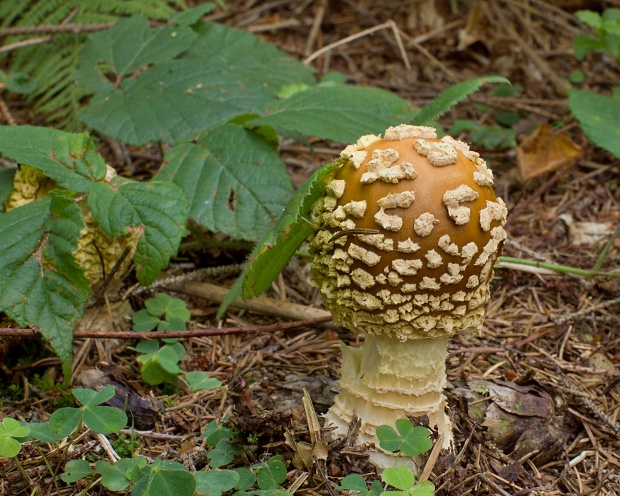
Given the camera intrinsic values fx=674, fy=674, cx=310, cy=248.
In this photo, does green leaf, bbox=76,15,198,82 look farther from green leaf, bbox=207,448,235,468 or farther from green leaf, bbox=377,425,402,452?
green leaf, bbox=377,425,402,452

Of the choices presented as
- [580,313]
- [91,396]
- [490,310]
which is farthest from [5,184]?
[580,313]

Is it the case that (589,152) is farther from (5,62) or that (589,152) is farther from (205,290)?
(5,62)

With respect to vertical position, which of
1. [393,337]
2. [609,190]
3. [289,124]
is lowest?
[609,190]

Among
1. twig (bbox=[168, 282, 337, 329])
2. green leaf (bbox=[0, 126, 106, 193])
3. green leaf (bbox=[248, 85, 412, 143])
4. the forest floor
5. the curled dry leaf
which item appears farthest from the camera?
twig (bbox=[168, 282, 337, 329])

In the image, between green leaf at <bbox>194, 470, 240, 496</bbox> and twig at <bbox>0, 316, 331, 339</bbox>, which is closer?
green leaf at <bbox>194, 470, 240, 496</bbox>

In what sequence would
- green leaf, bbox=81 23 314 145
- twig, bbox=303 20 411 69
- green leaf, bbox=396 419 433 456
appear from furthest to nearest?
twig, bbox=303 20 411 69 < green leaf, bbox=81 23 314 145 < green leaf, bbox=396 419 433 456

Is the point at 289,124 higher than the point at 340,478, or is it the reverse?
the point at 289,124

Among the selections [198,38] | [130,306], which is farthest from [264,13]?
[130,306]

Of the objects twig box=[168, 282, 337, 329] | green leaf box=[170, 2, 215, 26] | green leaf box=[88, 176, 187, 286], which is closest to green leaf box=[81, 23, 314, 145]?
green leaf box=[170, 2, 215, 26]
